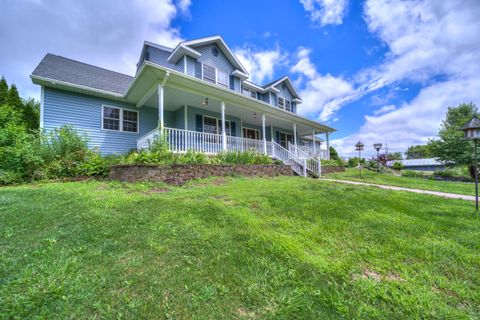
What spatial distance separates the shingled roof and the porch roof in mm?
1534

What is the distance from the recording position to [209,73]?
11734 mm

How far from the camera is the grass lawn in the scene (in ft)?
4.91

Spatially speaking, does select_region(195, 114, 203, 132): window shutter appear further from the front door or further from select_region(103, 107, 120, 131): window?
the front door

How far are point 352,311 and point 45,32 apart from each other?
15.4m

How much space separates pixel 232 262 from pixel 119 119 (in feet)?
33.8

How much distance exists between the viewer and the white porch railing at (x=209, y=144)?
7728 mm

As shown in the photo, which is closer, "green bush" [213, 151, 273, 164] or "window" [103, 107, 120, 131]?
"green bush" [213, 151, 273, 164]

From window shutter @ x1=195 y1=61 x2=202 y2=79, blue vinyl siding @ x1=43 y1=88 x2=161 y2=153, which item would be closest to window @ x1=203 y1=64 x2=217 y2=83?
window shutter @ x1=195 y1=61 x2=202 y2=79

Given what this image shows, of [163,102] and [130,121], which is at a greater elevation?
[163,102]

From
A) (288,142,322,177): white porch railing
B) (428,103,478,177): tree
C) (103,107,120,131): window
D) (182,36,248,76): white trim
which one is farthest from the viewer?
(428,103,478,177): tree

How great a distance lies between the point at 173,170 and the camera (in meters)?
6.10

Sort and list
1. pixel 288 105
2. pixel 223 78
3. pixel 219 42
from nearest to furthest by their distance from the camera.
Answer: pixel 219 42 → pixel 223 78 → pixel 288 105

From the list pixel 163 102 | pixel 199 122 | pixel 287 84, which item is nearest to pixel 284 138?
pixel 287 84

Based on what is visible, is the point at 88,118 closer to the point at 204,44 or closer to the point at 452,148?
the point at 204,44
